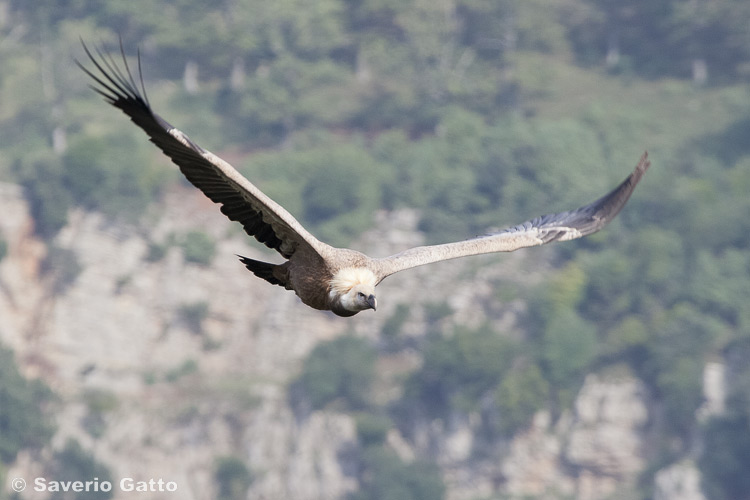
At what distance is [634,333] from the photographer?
71812mm

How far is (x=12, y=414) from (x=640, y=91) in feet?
152

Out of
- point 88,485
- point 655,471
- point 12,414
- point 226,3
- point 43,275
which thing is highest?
point 226,3

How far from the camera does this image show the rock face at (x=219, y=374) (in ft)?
213

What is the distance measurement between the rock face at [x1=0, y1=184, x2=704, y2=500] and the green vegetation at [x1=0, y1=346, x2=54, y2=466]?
2.41ft

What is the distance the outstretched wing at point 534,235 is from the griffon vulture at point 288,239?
0.05 ft

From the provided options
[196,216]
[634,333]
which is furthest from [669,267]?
[196,216]

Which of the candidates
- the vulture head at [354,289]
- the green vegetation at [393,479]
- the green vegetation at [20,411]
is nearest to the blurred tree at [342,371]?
the green vegetation at [393,479]

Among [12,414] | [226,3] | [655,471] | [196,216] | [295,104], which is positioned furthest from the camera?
[226,3]

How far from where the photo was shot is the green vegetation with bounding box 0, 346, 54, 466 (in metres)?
67.3

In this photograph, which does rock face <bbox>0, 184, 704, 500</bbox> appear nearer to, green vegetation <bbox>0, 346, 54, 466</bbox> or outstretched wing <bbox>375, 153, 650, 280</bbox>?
green vegetation <bbox>0, 346, 54, 466</bbox>

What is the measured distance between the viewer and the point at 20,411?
223ft

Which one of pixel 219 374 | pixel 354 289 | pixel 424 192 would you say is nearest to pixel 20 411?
pixel 219 374

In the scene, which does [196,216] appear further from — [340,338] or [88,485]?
[88,485]

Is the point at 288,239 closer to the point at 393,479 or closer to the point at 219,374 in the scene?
the point at 393,479
